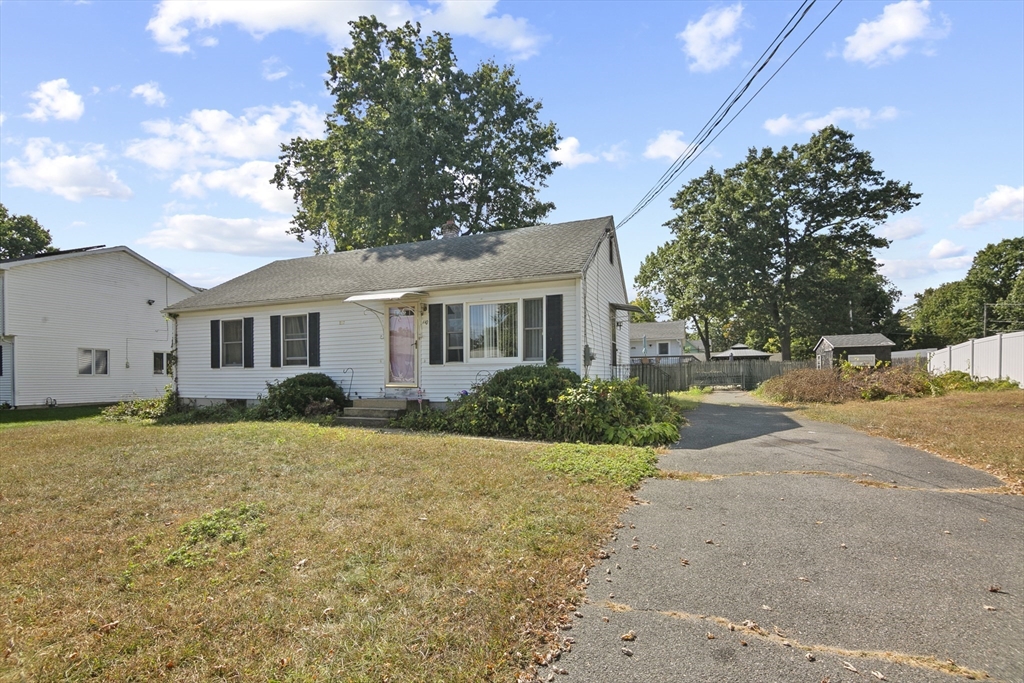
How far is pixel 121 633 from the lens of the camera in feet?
10.3

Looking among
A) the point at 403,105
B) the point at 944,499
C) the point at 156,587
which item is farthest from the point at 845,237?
the point at 156,587

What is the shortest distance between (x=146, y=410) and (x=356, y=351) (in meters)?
6.83

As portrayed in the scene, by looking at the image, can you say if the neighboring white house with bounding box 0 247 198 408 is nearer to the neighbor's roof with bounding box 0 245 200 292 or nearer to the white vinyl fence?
the neighbor's roof with bounding box 0 245 200 292

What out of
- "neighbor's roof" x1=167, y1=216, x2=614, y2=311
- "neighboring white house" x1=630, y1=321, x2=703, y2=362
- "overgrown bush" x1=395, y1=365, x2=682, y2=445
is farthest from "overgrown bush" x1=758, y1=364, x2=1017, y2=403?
"neighboring white house" x1=630, y1=321, x2=703, y2=362

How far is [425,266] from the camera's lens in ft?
47.9

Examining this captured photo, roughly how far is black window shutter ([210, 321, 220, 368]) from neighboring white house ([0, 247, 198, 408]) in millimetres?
6281

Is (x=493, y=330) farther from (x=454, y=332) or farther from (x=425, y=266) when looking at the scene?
(x=425, y=266)

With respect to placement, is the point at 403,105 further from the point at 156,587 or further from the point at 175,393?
the point at 156,587

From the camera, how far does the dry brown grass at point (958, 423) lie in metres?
7.80

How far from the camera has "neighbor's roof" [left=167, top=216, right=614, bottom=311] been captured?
40.8ft

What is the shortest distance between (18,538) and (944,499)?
867cm

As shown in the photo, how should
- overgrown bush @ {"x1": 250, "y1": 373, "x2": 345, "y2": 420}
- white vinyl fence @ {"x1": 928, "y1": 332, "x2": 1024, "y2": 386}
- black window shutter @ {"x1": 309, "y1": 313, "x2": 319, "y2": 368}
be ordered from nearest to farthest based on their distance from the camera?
overgrown bush @ {"x1": 250, "y1": 373, "x2": 345, "y2": 420}
black window shutter @ {"x1": 309, "y1": 313, "x2": 319, "y2": 368}
white vinyl fence @ {"x1": 928, "y1": 332, "x2": 1024, "y2": 386}

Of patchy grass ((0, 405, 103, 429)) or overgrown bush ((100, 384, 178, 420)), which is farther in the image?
overgrown bush ((100, 384, 178, 420))

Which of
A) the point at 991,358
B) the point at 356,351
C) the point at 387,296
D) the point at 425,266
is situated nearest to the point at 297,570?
the point at 387,296
